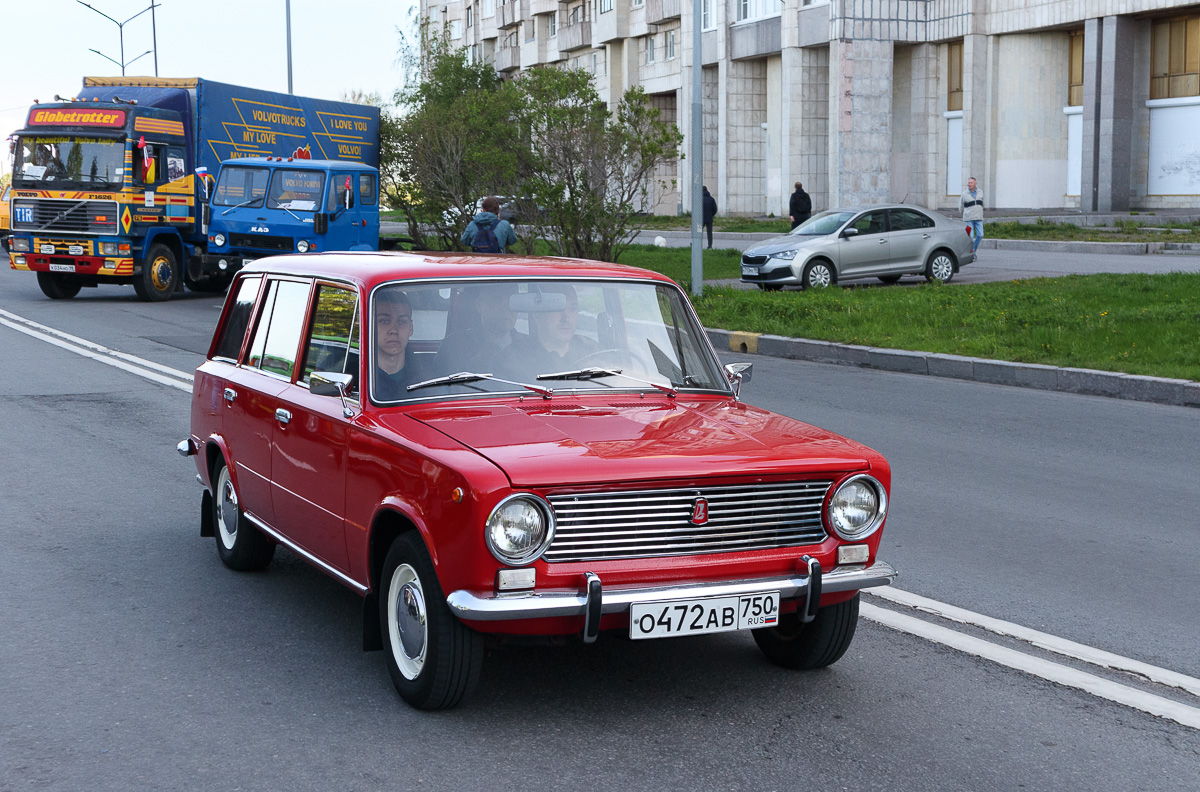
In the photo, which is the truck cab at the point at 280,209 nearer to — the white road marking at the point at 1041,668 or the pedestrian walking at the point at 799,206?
the pedestrian walking at the point at 799,206

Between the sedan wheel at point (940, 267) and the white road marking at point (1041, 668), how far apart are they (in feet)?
61.0

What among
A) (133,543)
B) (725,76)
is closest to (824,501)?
(133,543)

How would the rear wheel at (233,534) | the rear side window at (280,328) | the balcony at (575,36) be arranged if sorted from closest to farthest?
the rear side window at (280,328)
the rear wheel at (233,534)
the balcony at (575,36)

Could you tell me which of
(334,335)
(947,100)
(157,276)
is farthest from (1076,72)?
(334,335)

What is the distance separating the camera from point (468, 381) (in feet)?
16.2

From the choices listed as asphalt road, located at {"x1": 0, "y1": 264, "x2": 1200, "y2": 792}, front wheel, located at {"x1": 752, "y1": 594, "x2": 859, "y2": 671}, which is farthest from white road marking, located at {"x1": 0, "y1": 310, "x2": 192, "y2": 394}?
front wheel, located at {"x1": 752, "y1": 594, "x2": 859, "y2": 671}

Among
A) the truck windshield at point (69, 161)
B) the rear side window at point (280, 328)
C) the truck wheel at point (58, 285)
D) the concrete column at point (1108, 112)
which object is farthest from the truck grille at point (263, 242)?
the concrete column at point (1108, 112)

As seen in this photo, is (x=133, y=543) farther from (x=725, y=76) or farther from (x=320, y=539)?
(x=725, y=76)

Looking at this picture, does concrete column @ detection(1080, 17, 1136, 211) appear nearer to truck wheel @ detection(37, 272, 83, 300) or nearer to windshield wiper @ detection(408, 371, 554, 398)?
truck wheel @ detection(37, 272, 83, 300)

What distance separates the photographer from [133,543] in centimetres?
686

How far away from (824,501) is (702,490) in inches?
18.7

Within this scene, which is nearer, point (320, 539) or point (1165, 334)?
point (320, 539)

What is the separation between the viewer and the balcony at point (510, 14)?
79.2 m

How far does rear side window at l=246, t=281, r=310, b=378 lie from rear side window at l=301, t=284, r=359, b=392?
0.16m
